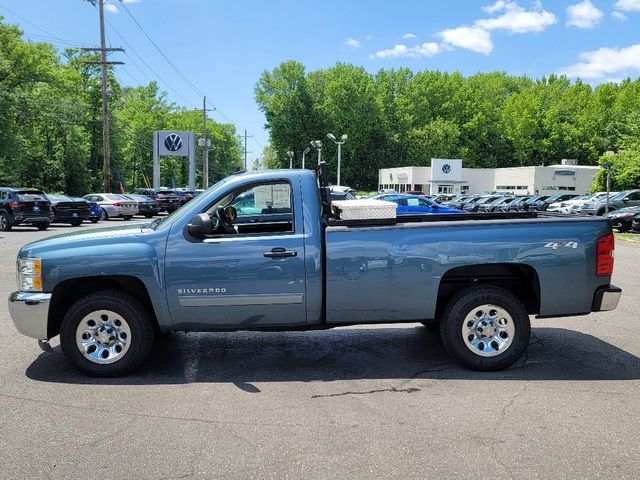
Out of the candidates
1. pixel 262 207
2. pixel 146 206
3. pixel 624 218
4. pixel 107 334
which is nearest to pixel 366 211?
pixel 262 207

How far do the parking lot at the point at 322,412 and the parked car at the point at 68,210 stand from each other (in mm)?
19864

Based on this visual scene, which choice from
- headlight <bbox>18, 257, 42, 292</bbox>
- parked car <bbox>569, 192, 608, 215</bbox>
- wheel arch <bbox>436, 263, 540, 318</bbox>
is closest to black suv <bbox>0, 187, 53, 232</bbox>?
headlight <bbox>18, 257, 42, 292</bbox>

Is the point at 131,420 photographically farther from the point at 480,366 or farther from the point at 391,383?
the point at 480,366

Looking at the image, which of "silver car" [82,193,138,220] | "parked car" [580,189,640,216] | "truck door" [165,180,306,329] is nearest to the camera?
"truck door" [165,180,306,329]

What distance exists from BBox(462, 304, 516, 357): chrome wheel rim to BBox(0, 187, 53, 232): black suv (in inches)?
827

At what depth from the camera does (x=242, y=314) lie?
5.16 meters

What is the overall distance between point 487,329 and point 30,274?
4.26 metres

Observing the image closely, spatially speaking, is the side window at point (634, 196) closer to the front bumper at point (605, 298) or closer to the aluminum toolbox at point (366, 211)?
the front bumper at point (605, 298)

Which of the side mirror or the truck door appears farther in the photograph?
the truck door

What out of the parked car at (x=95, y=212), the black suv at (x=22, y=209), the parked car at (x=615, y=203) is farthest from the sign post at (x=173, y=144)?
the parked car at (x=615, y=203)

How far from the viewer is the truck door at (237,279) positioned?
5062 mm

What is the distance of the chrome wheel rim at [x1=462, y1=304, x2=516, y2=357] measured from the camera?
17.5 ft

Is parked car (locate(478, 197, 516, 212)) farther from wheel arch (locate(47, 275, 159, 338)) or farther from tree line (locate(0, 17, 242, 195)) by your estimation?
wheel arch (locate(47, 275, 159, 338))

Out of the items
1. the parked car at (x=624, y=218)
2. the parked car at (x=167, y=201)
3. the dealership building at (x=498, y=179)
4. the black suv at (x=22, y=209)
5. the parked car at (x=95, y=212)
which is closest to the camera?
the black suv at (x=22, y=209)
